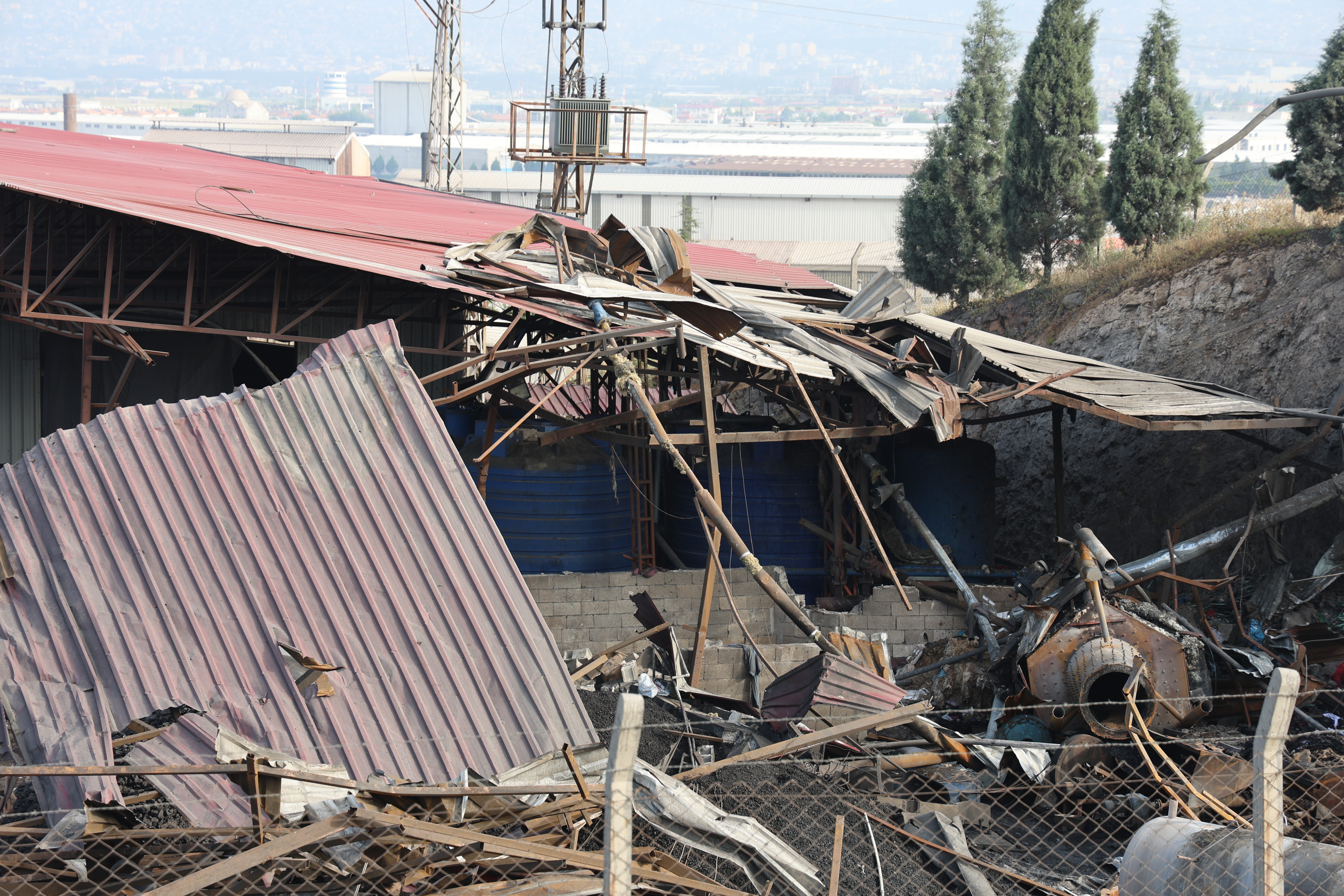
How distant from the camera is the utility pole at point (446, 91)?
99.1ft

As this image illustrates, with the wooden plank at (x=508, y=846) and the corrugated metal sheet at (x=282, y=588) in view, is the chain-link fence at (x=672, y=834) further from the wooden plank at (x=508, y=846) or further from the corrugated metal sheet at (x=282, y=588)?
the corrugated metal sheet at (x=282, y=588)

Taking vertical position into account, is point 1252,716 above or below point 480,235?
below

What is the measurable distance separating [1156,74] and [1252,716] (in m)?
15.8

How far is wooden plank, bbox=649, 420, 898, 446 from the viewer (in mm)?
11555

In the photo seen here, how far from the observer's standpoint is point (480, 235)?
15492 millimetres

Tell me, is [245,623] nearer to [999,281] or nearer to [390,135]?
[999,281]

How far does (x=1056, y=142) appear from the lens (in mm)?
22969

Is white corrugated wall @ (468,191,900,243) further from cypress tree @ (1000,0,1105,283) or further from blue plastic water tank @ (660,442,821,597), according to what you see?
blue plastic water tank @ (660,442,821,597)

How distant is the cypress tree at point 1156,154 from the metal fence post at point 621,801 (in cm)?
2033

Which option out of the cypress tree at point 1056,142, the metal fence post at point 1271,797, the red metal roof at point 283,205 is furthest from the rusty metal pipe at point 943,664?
the cypress tree at point 1056,142

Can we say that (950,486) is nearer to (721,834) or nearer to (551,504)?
(551,504)

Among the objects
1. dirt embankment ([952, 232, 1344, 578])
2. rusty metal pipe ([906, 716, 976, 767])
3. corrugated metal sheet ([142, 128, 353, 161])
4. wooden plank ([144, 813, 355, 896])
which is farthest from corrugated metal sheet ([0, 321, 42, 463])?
corrugated metal sheet ([142, 128, 353, 161])

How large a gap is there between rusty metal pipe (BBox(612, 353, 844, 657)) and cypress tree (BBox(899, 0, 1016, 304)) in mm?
17036

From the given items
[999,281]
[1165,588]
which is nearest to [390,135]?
[999,281]
